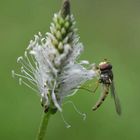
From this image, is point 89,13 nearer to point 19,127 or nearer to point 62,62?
point 19,127

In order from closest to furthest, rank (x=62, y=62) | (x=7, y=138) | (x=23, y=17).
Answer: (x=62, y=62) → (x=7, y=138) → (x=23, y=17)

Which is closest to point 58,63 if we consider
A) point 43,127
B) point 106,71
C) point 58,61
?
point 58,61

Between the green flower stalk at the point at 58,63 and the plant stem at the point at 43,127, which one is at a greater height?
the green flower stalk at the point at 58,63

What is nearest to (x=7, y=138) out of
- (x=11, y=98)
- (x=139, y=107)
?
(x=11, y=98)

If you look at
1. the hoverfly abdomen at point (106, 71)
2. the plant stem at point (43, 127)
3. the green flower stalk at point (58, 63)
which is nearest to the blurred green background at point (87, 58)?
the hoverfly abdomen at point (106, 71)

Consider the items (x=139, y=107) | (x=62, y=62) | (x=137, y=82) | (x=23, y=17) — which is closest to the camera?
(x=62, y=62)

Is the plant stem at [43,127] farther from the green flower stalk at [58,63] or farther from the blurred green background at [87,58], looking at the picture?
the blurred green background at [87,58]
